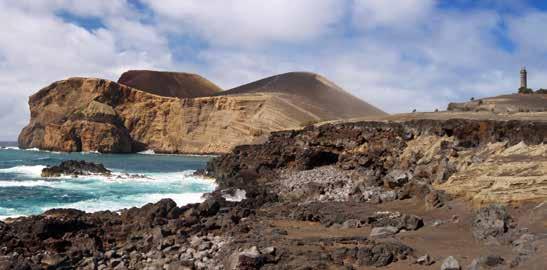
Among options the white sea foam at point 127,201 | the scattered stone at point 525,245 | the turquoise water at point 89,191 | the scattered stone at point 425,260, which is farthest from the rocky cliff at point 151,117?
the scattered stone at point 425,260

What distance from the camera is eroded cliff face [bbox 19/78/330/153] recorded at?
85125mm

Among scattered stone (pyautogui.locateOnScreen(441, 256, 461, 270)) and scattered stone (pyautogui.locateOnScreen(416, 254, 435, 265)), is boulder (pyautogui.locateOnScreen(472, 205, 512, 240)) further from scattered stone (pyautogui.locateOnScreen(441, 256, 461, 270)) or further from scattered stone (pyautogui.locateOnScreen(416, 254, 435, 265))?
scattered stone (pyautogui.locateOnScreen(441, 256, 461, 270))

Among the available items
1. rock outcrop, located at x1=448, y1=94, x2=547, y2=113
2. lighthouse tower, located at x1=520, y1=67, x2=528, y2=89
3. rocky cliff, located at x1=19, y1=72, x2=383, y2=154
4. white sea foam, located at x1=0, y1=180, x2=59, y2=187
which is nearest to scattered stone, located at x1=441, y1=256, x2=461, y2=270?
rock outcrop, located at x1=448, y1=94, x2=547, y2=113

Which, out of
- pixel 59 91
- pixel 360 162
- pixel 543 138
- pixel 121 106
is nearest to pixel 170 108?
pixel 121 106

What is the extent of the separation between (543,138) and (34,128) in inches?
3563

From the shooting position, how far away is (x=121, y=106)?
95.8 m

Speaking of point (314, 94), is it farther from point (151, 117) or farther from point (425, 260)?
point (425, 260)

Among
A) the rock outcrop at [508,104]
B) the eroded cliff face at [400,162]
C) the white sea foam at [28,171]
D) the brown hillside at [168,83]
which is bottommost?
the white sea foam at [28,171]

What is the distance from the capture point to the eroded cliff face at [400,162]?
16109 mm

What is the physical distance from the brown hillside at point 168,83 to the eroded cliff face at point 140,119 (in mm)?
26135

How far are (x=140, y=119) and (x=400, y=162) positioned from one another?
74.2 metres

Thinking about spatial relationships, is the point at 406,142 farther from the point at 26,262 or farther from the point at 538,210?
the point at 26,262

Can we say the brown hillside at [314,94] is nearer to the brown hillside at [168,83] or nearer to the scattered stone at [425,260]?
the brown hillside at [168,83]

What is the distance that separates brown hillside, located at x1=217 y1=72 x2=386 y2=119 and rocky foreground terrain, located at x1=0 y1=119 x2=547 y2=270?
213 ft
